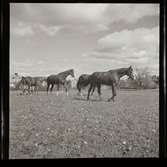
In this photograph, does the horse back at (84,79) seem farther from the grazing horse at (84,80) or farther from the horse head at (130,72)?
the horse head at (130,72)

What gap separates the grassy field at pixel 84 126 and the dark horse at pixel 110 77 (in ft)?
0.52

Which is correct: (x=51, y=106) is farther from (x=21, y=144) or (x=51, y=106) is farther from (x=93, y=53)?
(x=93, y=53)

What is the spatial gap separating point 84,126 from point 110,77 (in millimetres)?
851

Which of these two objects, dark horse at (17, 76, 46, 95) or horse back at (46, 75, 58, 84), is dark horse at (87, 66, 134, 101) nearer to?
horse back at (46, 75, 58, 84)

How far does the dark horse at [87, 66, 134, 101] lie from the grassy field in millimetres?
158

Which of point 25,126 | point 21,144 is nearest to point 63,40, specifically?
point 25,126

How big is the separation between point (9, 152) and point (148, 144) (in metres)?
1.99

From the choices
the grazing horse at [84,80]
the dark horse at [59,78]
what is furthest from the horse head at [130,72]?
the dark horse at [59,78]

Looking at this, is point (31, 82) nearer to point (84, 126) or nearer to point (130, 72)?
point (84, 126)

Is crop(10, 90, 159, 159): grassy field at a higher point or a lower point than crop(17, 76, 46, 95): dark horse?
lower

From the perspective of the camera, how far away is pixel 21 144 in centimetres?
284

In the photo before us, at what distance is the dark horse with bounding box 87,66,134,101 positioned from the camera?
3025 millimetres

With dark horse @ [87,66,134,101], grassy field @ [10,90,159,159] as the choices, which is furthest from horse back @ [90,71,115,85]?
grassy field @ [10,90,159,159]

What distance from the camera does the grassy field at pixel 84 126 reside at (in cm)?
282
